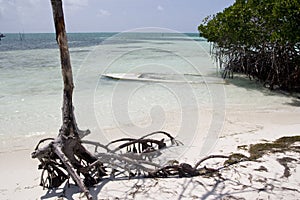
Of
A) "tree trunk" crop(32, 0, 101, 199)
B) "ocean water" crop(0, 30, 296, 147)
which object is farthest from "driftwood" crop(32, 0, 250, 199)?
"ocean water" crop(0, 30, 296, 147)

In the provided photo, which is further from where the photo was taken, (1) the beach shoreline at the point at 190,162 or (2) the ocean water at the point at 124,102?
(2) the ocean water at the point at 124,102

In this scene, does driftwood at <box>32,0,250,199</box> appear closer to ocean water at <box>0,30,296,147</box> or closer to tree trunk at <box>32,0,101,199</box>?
tree trunk at <box>32,0,101,199</box>

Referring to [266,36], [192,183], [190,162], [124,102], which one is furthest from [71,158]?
[266,36]

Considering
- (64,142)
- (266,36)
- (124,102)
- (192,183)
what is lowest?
(124,102)

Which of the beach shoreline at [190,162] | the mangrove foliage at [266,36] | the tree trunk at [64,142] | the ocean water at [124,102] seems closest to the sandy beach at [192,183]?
the beach shoreline at [190,162]

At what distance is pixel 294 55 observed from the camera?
7309 millimetres

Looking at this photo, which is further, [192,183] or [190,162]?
[190,162]

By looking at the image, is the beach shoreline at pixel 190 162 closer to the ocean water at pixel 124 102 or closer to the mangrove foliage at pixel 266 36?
the ocean water at pixel 124 102

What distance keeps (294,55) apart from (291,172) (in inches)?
229

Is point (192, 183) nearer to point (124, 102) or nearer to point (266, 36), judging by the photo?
point (124, 102)

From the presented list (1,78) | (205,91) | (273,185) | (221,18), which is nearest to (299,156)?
(273,185)

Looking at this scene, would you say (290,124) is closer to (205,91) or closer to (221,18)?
(205,91)

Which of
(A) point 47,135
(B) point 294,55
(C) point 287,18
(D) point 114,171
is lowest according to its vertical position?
(A) point 47,135

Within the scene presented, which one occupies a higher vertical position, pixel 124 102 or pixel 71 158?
pixel 71 158
